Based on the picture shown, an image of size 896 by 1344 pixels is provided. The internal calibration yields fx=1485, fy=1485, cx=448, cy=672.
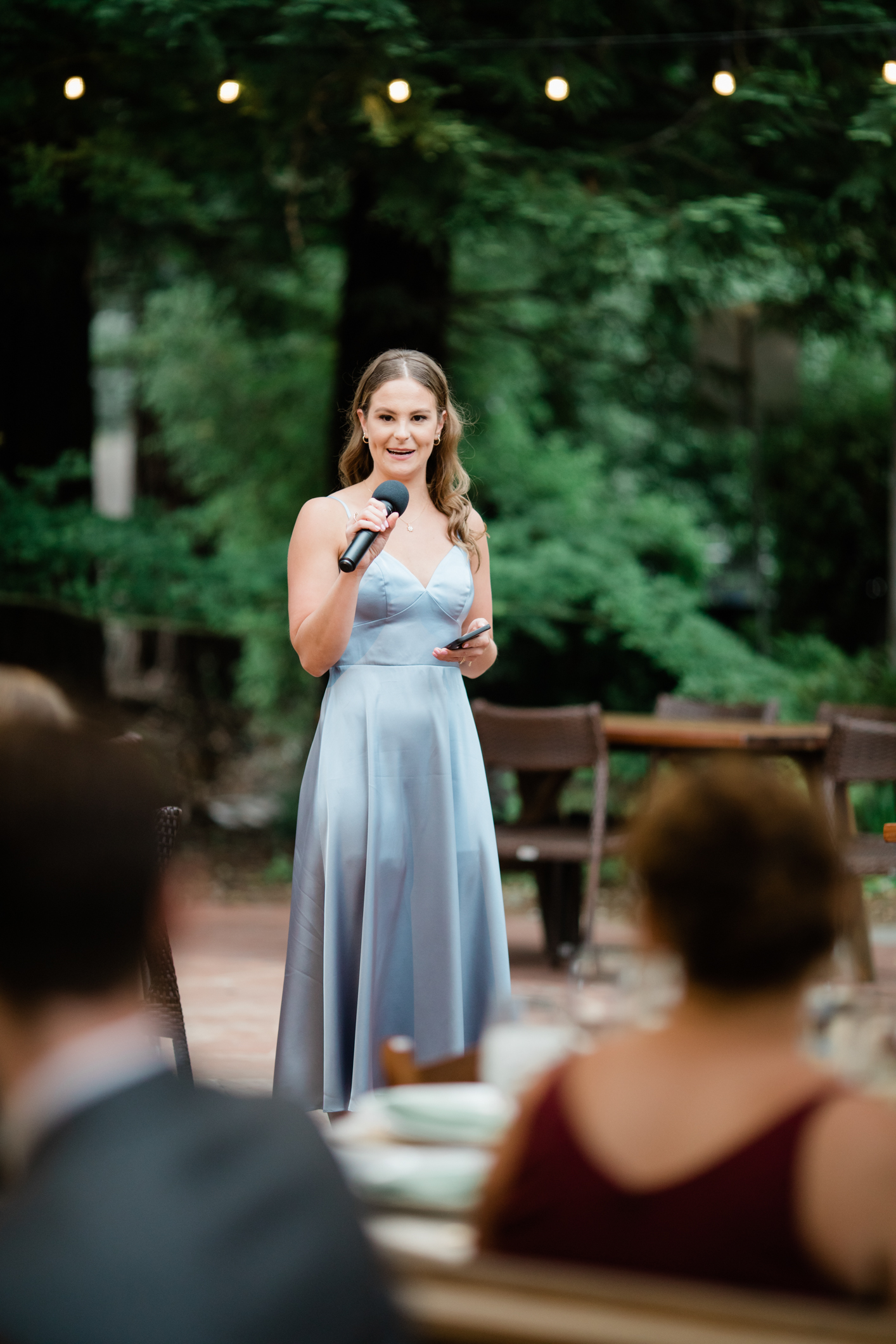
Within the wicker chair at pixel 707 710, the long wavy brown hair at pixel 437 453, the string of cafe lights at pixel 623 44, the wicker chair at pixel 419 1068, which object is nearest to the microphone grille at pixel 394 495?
the long wavy brown hair at pixel 437 453

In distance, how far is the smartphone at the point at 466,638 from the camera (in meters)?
3.42

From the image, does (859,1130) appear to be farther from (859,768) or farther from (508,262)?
(508,262)

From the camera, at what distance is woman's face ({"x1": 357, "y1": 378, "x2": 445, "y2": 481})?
133 inches

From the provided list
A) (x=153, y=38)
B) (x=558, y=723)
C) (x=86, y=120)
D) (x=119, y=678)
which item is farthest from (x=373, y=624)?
(x=119, y=678)

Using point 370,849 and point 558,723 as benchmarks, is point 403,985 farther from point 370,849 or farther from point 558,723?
point 558,723

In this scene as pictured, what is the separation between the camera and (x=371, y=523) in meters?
3.03

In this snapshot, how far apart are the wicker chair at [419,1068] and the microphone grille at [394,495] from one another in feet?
5.31

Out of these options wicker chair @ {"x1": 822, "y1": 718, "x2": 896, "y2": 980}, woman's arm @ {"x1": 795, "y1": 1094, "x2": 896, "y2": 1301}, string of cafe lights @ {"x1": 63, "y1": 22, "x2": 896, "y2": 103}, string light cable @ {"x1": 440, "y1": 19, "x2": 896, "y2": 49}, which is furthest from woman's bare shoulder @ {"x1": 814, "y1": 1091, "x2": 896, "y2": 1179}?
string light cable @ {"x1": 440, "y1": 19, "x2": 896, "y2": 49}

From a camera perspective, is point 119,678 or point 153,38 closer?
point 153,38

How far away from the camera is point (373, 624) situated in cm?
340

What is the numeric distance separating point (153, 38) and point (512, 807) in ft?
17.6

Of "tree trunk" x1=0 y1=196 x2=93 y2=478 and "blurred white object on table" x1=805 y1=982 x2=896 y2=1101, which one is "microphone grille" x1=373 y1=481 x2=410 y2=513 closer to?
"blurred white object on table" x1=805 y1=982 x2=896 y2=1101

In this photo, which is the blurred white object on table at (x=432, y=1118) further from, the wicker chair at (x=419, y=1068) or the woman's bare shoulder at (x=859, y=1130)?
the woman's bare shoulder at (x=859, y=1130)

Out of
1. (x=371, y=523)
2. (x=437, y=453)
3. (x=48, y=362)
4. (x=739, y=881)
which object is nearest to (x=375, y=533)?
(x=371, y=523)
